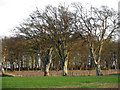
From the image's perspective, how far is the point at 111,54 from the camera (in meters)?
79.2

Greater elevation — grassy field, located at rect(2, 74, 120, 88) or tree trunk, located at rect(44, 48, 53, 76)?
tree trunk, located at rect(44, 48, 53, 76)

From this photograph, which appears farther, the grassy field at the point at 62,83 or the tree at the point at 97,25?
the tree at the point at 97,25

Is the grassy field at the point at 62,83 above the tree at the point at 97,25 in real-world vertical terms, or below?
below

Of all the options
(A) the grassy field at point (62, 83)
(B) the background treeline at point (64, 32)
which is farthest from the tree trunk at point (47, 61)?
(A) the grassy field at point (62, 83)

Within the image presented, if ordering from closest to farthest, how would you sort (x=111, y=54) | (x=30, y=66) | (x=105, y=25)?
(x=105, y=25)
(x=111, y=54)
(x=30, y=66)

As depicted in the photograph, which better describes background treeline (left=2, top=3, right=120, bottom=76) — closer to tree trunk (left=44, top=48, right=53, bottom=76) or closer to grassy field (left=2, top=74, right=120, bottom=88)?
tree trunk (left=44, top=48, right=53, bottom=76)

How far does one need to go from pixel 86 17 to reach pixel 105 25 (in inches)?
156

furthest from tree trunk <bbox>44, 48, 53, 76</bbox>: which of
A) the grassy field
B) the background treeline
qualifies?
the grassy field

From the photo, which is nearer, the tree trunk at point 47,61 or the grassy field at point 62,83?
the grassy field at point 62,83

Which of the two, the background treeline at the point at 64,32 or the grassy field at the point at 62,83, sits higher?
the background treeline at the point at 64,32

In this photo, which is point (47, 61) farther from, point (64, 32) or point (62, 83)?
point (62, 83)

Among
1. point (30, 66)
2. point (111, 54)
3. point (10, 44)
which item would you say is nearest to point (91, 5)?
point (10, 44)

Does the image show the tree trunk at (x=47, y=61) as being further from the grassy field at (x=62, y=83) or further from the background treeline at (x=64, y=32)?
the grassy field at (x=62, y=83)

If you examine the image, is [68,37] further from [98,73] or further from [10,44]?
[10,44]
